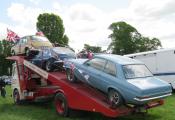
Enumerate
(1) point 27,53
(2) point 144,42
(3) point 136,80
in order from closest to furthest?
1. (3) point 136,80
2. (1) point 27,53
3. (2) point 144,42

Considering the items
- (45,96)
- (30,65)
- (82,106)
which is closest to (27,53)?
(30,65)

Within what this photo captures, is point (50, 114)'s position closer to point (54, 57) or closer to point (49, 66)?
point (49, 66)

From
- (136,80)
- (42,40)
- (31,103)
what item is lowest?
(31,103)

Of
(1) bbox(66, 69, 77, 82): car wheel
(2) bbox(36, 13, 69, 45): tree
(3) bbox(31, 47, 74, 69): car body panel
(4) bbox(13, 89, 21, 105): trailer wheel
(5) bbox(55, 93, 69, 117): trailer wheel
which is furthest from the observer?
(2) bbox(36, 13, 69, 45): tree

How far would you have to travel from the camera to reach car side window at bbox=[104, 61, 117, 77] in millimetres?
11602

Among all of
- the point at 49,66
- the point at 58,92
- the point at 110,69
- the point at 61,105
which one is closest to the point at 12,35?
the point at 49,66

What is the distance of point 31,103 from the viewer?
60.7ft

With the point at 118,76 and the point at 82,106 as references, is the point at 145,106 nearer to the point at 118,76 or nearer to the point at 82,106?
the point at 118,76

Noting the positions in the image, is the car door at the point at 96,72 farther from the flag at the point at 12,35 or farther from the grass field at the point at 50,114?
the flag at the point at 12,35

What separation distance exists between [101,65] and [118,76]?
1.10 m

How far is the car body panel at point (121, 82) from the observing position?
10680 millimetres

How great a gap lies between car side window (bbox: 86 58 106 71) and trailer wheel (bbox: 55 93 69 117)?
1.69m

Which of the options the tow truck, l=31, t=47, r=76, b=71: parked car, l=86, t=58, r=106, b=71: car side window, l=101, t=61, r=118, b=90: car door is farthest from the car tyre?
l=101, t=61, r=118, b=90: car door

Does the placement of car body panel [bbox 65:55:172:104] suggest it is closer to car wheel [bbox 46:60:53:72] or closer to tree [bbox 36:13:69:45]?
car wheel [bbox 46:60:53:72]
